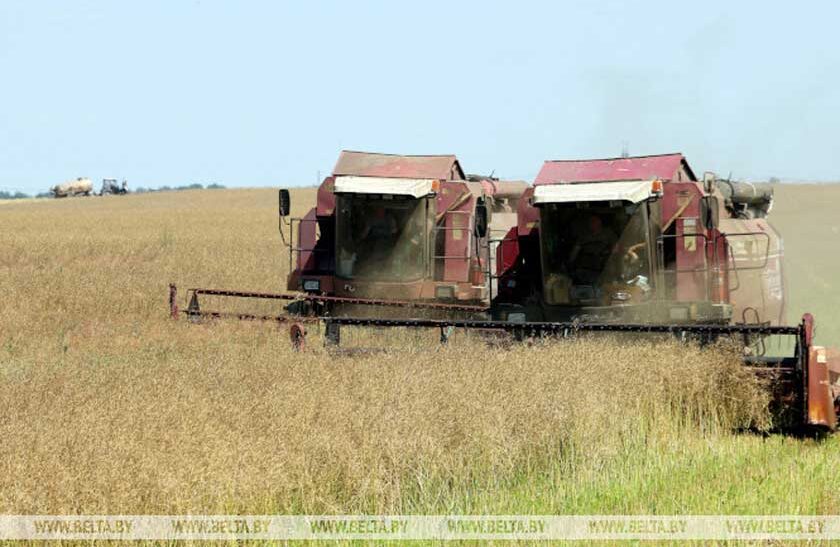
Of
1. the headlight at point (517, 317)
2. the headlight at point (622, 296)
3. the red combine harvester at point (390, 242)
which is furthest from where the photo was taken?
the red combine harvester at point (390, 242)

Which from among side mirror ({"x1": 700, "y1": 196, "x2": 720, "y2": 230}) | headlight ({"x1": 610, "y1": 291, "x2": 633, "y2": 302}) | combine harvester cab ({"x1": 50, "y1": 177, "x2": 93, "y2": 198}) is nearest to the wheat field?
headlight ({"x1": 610, "y1": 291, "x2": 633, "y2": 302})

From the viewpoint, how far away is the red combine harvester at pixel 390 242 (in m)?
15.0

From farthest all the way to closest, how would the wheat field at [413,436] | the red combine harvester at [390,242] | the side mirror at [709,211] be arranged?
the red combine harvester at [390,242] < the side mirror at [709,211] < the wheat field at [413,436]

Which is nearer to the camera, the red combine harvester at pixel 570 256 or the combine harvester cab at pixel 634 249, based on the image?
the red combine harvester at pixel 570 256

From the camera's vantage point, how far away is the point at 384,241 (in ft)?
49.9

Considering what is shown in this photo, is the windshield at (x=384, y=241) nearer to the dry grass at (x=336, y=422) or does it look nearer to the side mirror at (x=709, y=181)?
the side mirror at (x=709, y=181)

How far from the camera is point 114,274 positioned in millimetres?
22375

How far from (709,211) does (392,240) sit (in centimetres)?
437

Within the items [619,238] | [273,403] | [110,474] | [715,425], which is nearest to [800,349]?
[715,425]

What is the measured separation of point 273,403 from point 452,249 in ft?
27.5

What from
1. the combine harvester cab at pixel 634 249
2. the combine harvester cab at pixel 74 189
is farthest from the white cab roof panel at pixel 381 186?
the combine harvester cab at pixel 74 189

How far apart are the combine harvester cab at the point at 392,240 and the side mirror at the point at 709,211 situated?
3.18 metres

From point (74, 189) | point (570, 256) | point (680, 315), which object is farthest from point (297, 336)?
point (74, 189)

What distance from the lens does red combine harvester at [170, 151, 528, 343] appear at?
1501 cm
